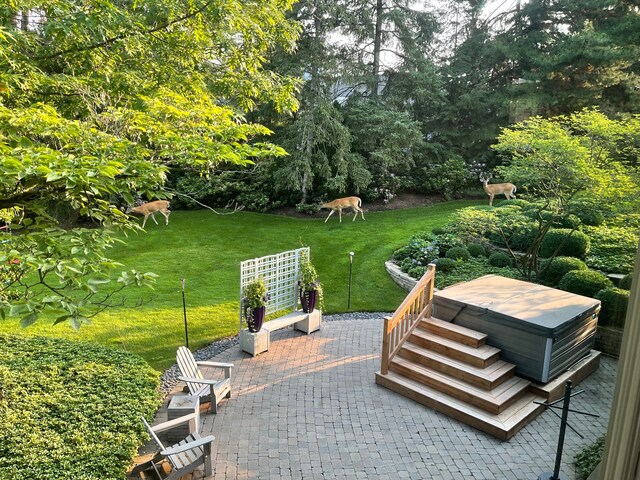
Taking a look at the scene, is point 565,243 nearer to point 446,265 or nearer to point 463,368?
point 446,265

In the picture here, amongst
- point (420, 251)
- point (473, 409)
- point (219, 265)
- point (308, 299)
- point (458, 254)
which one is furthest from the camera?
point (219, 265)

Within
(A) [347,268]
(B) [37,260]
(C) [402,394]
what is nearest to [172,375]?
(C) [402,394]

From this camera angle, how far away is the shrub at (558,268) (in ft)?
27.6

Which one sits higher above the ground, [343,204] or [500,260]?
[343,204]

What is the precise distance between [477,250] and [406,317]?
4891mm

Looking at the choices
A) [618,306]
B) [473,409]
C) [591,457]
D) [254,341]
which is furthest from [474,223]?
[618,306]

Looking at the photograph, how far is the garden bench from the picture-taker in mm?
7184

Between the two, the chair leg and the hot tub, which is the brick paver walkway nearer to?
the chair leg

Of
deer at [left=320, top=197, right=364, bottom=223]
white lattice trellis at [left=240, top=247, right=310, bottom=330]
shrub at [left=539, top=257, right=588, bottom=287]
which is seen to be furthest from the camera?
deer at [left=320, top=197, right=364, bottom=223]

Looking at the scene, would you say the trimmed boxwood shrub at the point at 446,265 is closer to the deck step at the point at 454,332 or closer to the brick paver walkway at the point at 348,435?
the deck step at the point at 454,332

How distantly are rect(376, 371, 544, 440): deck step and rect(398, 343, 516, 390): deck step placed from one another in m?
0.31

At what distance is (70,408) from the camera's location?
4551 millimetres

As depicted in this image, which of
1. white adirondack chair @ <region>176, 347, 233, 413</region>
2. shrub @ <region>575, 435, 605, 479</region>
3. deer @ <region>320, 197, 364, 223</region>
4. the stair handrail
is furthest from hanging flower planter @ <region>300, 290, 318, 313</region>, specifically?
deer @ <region>320, 197, 364, 223</region>

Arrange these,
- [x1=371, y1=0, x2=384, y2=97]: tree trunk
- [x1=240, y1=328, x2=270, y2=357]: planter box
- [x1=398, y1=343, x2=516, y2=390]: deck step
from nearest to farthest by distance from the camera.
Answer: [x1=398, y1=343, x2=516, y2=390]: deck step, [x1=240, y1=328, x2=270, y2=357]: planter box, [x1=371, y1=0, x2=384, y2=97]: tree trunk
